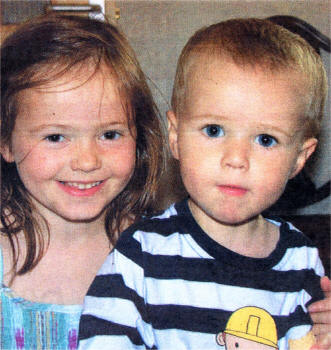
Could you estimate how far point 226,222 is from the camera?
73 cm

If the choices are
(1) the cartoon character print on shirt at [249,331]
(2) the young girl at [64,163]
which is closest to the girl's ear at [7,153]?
(2) the young girl at [64,163]

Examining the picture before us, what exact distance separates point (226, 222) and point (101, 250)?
0.25m

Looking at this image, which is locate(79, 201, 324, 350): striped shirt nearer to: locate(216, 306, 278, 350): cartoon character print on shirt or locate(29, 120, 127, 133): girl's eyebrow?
locate(216, 306, 278, 350): cartoon character print on shirt

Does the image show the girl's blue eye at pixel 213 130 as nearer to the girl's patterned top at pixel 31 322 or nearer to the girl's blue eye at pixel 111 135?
the girl's blue eye at pixel 111 135

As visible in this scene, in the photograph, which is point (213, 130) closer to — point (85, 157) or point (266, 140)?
point (266, 140)

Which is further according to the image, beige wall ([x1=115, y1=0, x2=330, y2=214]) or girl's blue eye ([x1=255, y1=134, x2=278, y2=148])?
beige wall ([x1=115, y1=0, x2=330, y2=214])

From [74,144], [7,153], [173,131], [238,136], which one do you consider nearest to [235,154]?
[238,136]

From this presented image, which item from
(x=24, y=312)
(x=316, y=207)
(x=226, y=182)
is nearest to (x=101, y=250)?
(x=24, y=312)

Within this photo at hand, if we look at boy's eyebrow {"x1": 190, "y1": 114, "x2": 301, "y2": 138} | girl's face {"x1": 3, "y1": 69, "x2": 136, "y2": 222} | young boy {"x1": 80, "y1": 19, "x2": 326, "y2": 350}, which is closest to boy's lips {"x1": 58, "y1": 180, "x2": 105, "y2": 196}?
girl's face {"x1": 3, "y1": 69, "x2": 136, "y2": 222}

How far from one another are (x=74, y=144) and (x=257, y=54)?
0.94 feet

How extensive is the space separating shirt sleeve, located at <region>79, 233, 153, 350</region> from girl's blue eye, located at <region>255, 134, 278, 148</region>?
0.72 ft

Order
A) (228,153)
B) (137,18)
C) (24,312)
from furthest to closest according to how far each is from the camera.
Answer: (137,18) < (24,312) < (228,153)

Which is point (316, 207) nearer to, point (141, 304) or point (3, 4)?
point (141, 304)

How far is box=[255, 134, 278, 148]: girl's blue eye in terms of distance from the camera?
2.17ft
